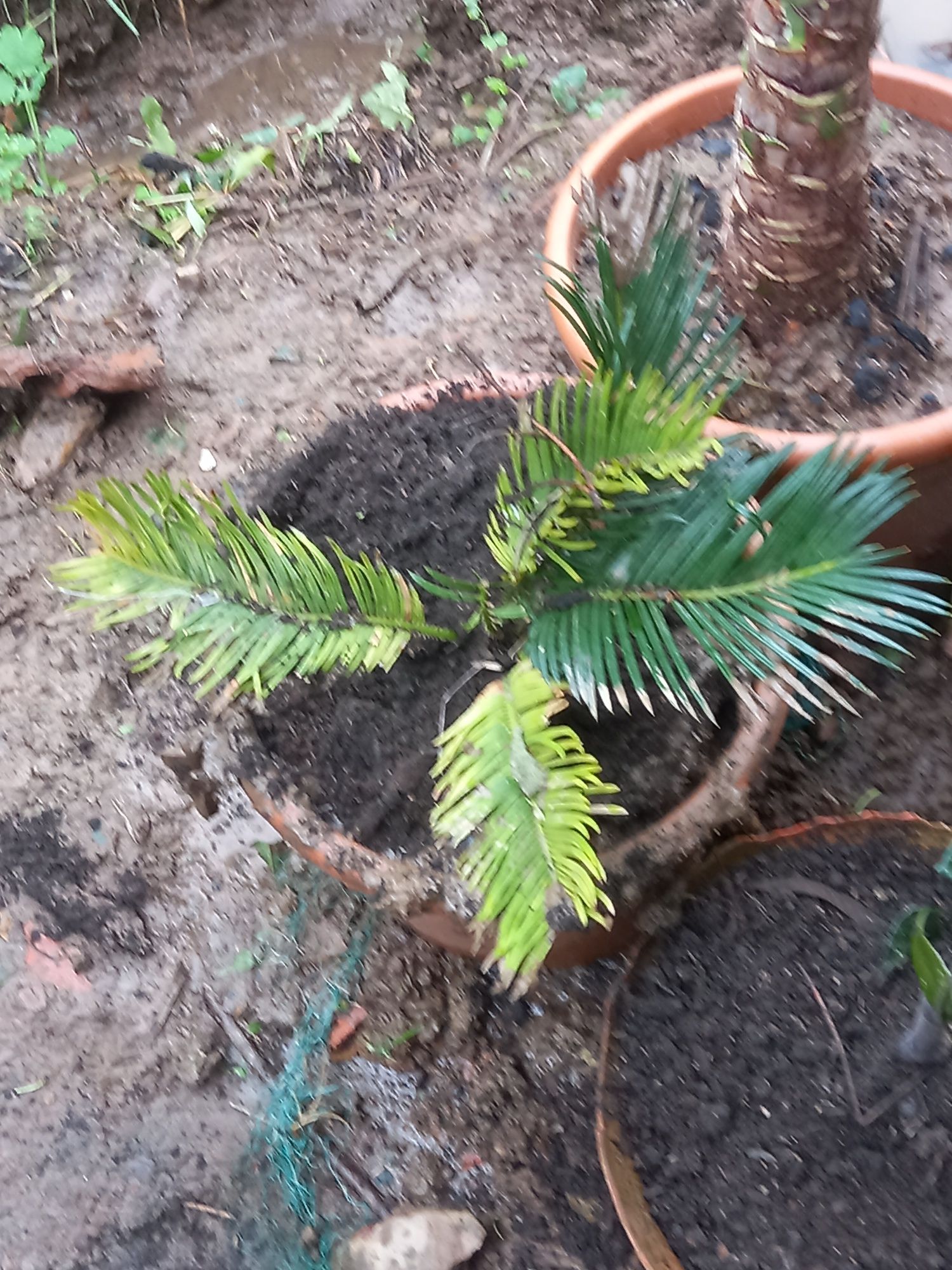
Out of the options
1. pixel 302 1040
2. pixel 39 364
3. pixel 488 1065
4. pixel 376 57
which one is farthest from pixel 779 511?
pixel 376 57

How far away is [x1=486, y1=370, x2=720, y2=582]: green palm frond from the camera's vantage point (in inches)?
33.3

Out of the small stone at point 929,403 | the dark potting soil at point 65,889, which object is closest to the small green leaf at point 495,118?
the small stone at point 929,403

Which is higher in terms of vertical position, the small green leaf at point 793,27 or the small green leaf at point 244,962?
the small green leaf at point 793,27

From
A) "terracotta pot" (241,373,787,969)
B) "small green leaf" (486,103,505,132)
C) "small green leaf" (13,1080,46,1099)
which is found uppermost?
"small green leaf" (486,103,505,132)

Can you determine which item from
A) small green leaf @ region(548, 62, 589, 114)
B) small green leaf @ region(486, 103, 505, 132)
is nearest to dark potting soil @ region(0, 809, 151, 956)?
small green leaf @ region(486, 103, 505, 132)

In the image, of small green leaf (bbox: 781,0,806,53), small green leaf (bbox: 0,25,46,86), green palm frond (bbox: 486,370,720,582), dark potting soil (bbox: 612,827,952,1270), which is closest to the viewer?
green palm frond (bbox: 486,370,720,582)

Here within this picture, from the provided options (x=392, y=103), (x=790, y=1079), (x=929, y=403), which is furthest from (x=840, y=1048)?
(x=392, y=103)

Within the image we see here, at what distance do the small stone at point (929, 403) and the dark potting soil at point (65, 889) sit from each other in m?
1.36

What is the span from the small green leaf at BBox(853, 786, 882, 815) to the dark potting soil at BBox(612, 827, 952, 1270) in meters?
0.27

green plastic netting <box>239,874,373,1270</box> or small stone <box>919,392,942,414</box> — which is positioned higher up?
small stone <box>919,392,942,414</box>

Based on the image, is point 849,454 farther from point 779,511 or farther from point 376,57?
point 376,57

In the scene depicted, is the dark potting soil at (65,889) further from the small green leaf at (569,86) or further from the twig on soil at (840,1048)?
the small green leaf at (569,86)

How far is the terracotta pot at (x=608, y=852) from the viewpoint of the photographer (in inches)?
41.5

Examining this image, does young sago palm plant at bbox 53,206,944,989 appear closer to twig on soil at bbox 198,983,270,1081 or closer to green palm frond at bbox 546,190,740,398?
green palm frond at bbox 546,190,740,398
